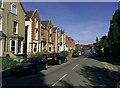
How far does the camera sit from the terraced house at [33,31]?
4519 cm

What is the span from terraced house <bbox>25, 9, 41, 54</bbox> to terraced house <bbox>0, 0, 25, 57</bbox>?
20.9 feet

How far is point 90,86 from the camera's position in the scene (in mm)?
14094

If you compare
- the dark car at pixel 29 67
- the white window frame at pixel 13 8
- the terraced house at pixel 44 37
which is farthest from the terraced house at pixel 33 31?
the dark car at pixel 29 67

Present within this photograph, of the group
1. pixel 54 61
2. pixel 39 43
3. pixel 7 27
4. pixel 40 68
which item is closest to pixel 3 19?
pixel 7 27

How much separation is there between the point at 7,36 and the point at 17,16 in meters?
4.57

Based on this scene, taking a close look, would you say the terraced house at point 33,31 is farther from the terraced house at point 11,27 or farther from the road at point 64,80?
the road at point 64,80

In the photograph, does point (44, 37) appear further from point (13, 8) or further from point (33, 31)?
point (13, 8)

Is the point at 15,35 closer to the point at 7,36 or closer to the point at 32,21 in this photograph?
the point at 7,36

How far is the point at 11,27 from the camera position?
3481cm

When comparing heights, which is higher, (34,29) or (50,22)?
(50,22)

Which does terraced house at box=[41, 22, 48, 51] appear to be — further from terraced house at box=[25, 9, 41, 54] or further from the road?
the road

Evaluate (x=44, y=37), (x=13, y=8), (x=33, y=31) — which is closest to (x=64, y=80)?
(x=13, y=8)

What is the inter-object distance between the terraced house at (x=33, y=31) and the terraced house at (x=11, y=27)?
6.37 metres

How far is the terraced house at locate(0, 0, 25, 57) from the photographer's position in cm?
3234
